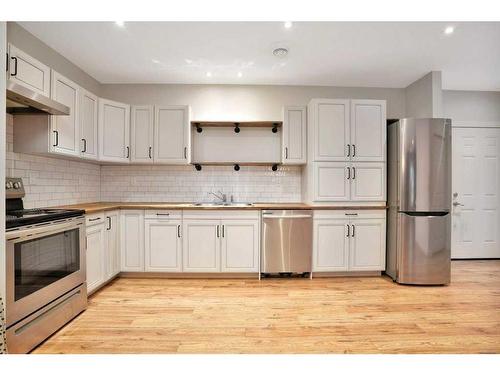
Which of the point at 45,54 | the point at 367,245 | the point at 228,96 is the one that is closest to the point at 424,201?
the point at 367,245

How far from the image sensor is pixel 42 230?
1.96 meters

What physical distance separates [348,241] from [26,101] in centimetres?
343

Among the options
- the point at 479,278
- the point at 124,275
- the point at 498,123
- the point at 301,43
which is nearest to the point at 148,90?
the point at 301,43

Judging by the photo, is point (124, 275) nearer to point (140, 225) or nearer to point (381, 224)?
point (140, 225)

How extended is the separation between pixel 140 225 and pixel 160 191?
0.73 metres

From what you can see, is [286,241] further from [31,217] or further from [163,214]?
[31,217]

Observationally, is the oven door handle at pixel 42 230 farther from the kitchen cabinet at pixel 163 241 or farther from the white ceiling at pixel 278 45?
the white ceiling at pixel 278 45

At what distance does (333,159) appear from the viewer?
11.3 feet

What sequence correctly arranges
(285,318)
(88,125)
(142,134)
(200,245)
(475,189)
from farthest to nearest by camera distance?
(475,189), (142,134), (200,245), (88,125), (285,318)

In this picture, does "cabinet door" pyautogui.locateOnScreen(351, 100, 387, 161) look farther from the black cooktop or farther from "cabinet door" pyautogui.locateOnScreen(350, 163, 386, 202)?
the black cooktop

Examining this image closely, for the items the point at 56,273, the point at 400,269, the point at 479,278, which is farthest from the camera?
the point at 479,278

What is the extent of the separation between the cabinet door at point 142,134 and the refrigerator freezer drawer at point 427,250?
3.29 meters

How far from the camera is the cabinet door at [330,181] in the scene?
345cm

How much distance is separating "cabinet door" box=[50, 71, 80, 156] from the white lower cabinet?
281 cm
